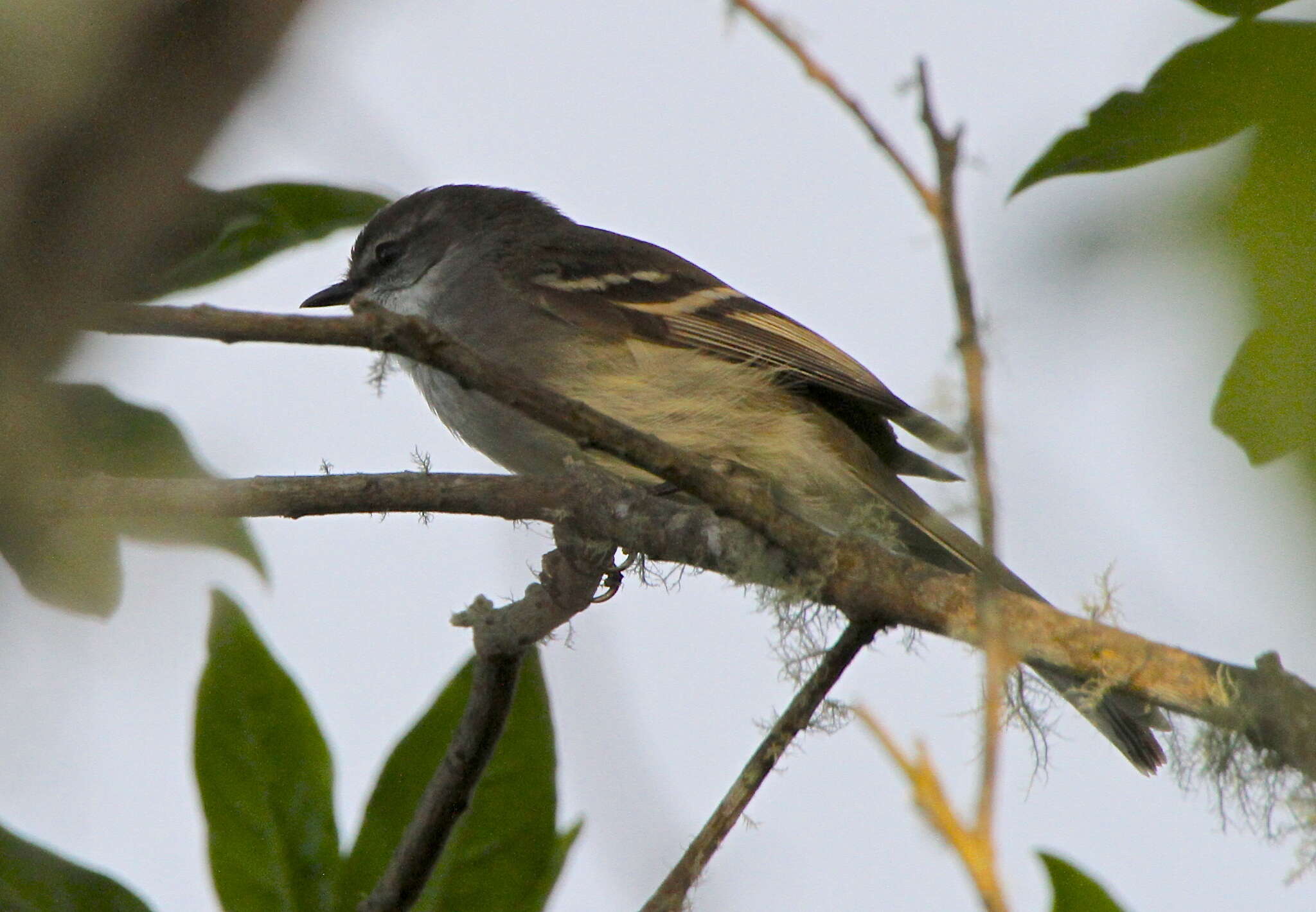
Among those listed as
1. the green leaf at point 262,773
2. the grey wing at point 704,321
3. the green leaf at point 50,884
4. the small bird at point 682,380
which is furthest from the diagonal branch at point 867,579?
the grey wing at point 704,321

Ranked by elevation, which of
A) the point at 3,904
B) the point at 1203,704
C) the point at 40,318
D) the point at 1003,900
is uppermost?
the point at 1203,704

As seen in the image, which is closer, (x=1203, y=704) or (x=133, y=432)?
(x=1203, y=704)

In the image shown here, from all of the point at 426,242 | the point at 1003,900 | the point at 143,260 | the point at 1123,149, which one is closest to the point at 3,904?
the point at 143,260

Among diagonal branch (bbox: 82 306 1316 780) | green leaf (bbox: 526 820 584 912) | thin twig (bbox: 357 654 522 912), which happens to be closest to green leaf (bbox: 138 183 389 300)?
diagonal branch (bbox: 82 306 1316 780)

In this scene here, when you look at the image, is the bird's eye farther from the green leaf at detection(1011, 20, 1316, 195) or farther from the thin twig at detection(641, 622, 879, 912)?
the green leaf at detection(1011, 20, 1316, 195)

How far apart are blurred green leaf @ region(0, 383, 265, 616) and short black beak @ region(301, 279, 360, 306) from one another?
2709mm

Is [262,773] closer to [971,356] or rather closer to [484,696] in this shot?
[484,696]

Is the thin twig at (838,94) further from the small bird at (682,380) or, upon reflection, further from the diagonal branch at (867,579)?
→ the small bird at (682,380)

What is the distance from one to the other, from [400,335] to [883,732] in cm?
150

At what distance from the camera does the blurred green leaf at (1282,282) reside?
1.26 meters

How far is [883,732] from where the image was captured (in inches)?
50.8

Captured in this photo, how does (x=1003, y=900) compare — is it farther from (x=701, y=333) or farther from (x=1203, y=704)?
(x=701, y=333)

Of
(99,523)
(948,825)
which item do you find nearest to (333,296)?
(99,523)

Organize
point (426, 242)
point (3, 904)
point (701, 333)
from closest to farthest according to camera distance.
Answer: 1. point (3, 904)
2. point (701, 333)
3. point (426, 242)
